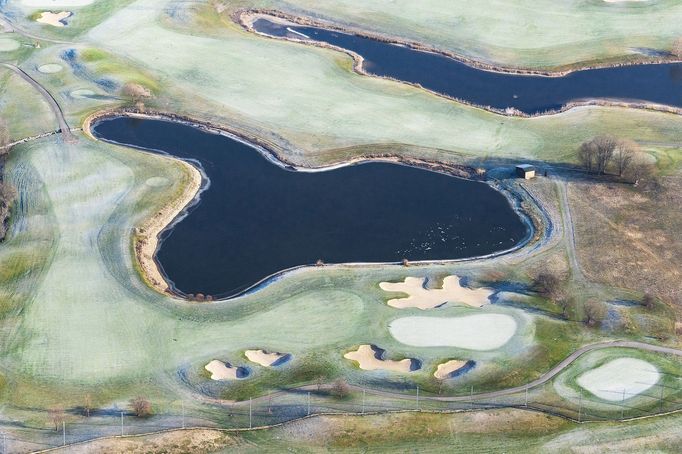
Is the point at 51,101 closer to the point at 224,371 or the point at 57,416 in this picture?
the point at 224,371

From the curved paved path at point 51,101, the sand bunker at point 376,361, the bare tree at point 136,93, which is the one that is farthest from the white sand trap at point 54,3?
the sand bunker at point 376,361

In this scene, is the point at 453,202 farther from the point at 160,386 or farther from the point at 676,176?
the point at 160,386

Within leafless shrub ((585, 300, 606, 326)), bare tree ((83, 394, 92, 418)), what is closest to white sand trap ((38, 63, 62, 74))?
bare tree ((83, 394, 92, 418))

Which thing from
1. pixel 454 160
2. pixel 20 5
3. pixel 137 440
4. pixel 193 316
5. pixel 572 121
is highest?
pixel 20 5

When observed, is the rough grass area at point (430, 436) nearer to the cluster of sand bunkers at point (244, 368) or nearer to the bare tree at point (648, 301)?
the cluster of sand bunkers at point (244, 368)

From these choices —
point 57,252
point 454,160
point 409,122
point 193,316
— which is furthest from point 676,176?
point 57,252
